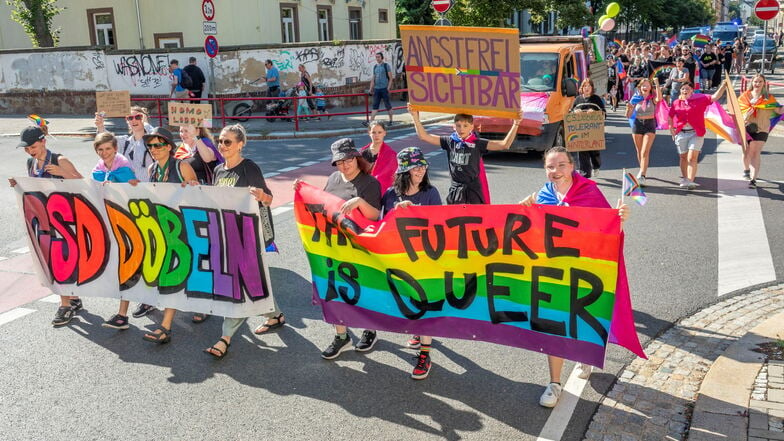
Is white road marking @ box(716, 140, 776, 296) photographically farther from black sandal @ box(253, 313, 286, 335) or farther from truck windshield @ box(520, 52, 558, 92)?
black sandal @ box(253, 313, 286, 335)

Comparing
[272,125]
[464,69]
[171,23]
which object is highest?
[171,23]

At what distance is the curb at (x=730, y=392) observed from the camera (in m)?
4.42

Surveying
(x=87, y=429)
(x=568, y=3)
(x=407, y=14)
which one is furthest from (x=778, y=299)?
(x=407, y=14)

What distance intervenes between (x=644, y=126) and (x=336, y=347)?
25.2 ft

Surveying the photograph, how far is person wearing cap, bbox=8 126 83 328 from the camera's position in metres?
6.51

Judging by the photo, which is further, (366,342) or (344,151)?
(366,342)

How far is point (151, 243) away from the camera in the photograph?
605 cm

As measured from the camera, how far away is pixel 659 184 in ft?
38.5

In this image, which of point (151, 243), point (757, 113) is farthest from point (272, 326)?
point (757, 113)

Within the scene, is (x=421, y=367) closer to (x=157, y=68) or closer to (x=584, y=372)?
(x=584, y=372)

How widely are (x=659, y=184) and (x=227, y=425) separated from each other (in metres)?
9.12

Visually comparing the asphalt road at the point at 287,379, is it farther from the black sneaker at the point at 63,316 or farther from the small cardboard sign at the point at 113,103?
the small cardboard sign at the point at 113,103

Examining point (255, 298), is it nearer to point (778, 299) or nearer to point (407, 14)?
point (778, 299)

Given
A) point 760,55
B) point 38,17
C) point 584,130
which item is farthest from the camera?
point 760,55
